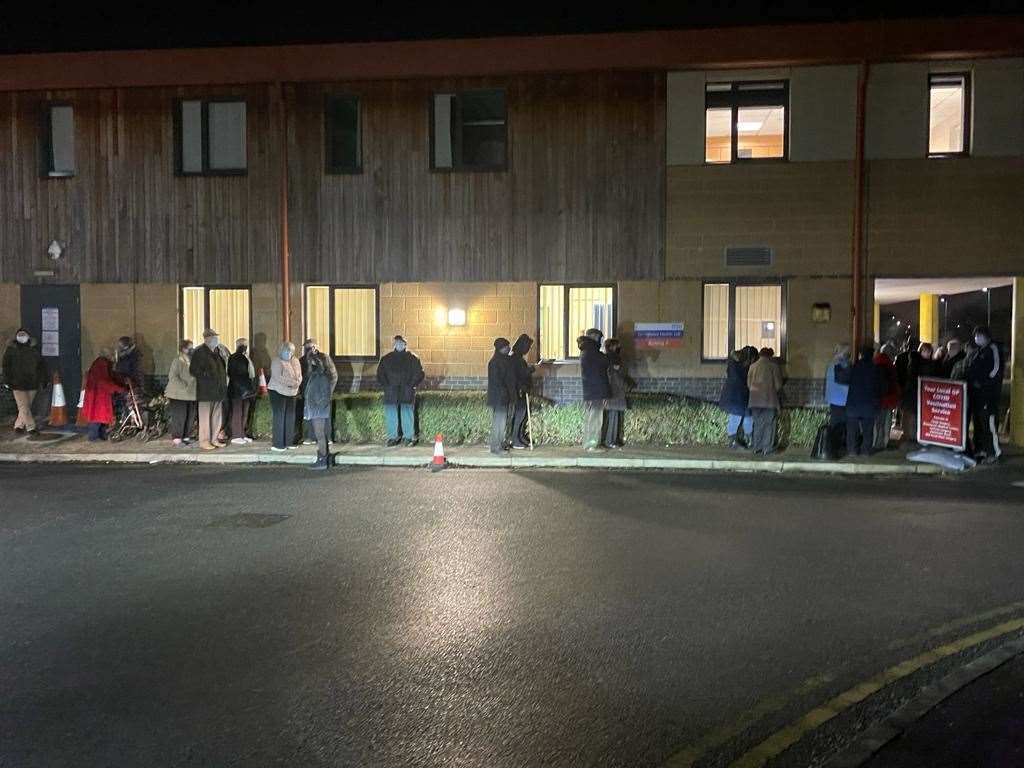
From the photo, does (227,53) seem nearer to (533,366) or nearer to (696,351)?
(533,366)

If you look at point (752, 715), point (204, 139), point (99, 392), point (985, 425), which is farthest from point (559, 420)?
point (752, 715)

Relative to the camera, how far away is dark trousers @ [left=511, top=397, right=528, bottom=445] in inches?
590

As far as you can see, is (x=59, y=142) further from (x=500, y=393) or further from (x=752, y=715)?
(x=752, y=715)

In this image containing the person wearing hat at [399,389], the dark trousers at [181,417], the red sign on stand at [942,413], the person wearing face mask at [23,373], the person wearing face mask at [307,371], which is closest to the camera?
the red sign on stand at [942,413]

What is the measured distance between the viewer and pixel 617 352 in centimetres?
1499

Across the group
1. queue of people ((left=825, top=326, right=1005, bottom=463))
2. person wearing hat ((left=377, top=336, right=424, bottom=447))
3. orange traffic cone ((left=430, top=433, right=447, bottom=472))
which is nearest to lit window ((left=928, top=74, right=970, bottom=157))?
queue of people ((left=825, top=326, right=1005, bottom=463))

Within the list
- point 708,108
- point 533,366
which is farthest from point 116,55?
point 708,108

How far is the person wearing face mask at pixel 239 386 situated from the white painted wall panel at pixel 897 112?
1132 centimetres

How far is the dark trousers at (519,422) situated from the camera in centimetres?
1498

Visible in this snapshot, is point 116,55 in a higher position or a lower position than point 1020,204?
higher

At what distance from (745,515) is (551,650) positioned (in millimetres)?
4663

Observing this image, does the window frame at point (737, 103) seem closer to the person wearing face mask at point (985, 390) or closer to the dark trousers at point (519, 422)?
the person wearing face mask at point (985, 390)

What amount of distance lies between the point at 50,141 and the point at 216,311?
474 cm

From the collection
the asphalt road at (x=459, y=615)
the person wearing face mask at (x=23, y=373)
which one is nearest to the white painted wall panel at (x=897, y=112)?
the asphalt road at (x=459, y=615)
